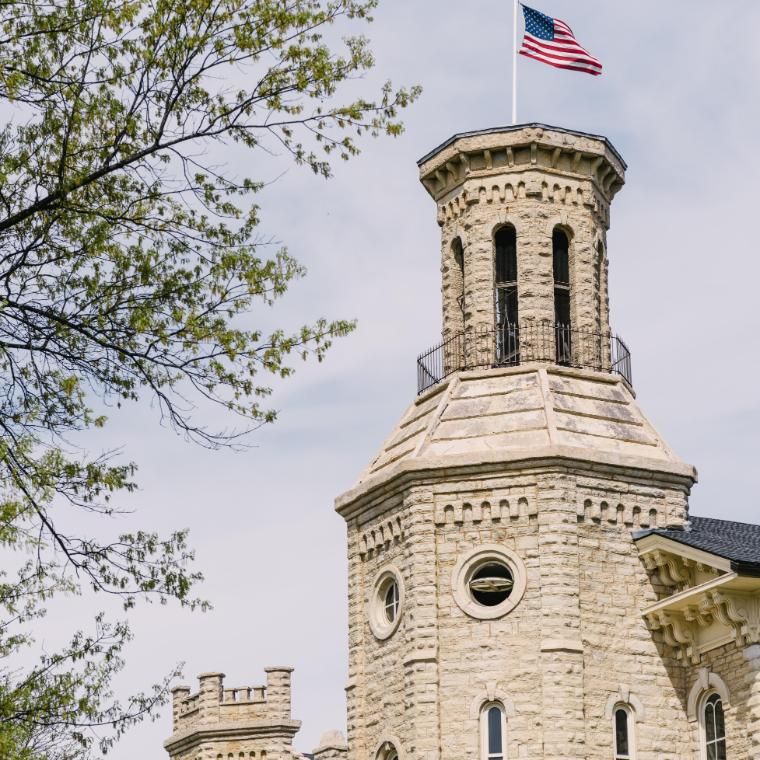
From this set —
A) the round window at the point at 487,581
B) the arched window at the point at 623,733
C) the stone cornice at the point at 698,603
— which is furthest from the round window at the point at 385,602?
the stone cornice at the point at 698,603

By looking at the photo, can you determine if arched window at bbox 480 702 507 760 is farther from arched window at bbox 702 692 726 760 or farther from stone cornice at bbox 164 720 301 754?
stone cornice at bbox 164 720 301 754

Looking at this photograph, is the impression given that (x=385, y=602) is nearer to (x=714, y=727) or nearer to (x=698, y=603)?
(x=698, y=603)

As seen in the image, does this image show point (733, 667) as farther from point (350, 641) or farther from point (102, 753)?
point (102, 753)

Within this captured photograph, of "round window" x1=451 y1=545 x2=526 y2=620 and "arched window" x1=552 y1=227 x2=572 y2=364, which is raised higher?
"arched window" x1=552 y1=227 x2=572 y2=364

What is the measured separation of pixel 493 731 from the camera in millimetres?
29359

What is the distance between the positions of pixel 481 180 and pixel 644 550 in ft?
28.1

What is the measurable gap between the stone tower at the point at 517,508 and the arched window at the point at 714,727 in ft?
1.37

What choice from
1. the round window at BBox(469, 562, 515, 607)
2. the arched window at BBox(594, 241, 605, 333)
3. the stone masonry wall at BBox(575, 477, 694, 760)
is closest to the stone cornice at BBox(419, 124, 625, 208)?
the arched window at BBox(594, 241, 605, 333)

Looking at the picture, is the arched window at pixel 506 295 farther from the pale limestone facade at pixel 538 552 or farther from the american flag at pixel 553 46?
the american flag at pixel 553 46

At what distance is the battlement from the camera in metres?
48.3

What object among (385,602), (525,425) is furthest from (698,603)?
(385,602)

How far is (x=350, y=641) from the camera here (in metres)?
32.6

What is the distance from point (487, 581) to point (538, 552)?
108 centimetres

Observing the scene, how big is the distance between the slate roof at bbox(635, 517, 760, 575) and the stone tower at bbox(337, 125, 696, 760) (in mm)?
626
